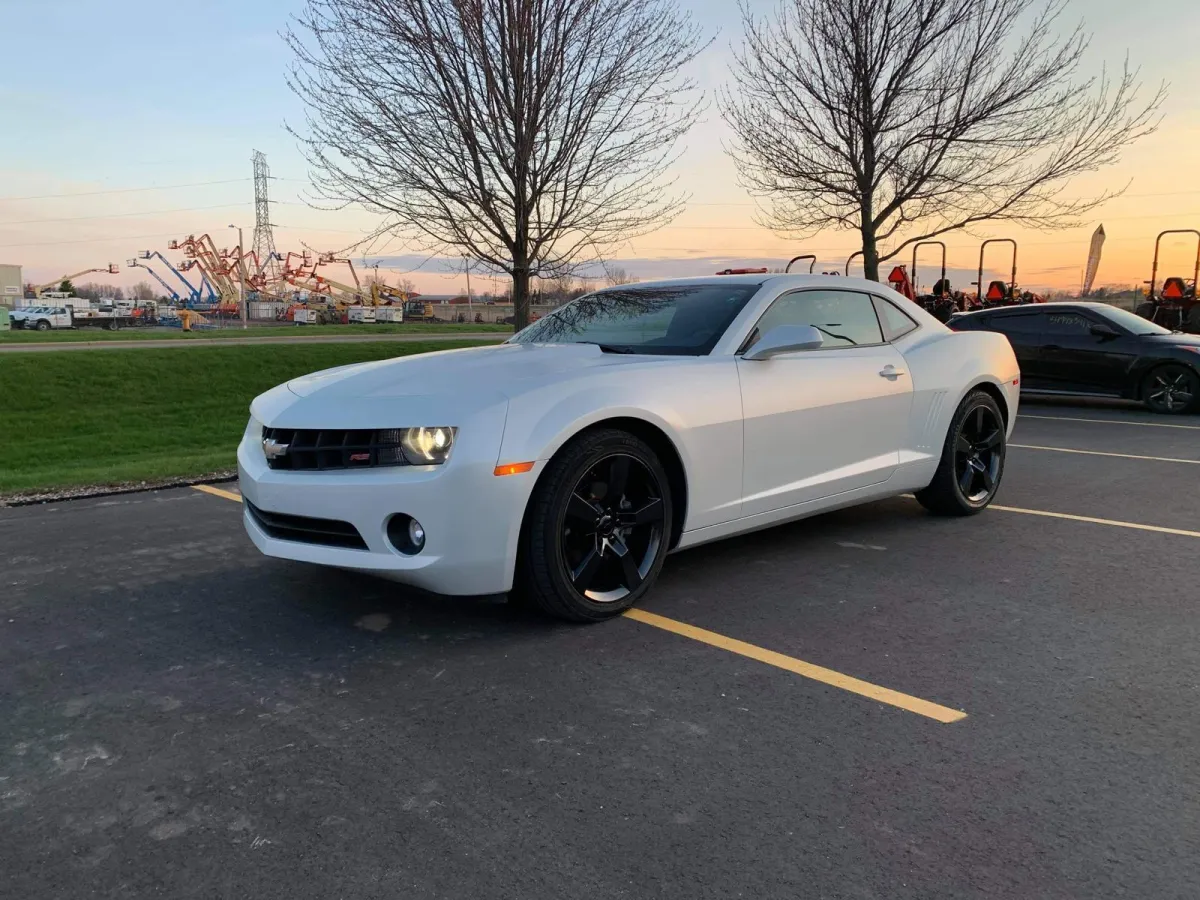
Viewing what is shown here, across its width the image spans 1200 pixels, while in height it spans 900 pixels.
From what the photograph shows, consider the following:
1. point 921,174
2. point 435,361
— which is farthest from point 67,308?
point 435,361

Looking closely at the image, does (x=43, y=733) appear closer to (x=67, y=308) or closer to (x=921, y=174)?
(x=921, y=174)

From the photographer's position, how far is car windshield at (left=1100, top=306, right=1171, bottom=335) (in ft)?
38.8

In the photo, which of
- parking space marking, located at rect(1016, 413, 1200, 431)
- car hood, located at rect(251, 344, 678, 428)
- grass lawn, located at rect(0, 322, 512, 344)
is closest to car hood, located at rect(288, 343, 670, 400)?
car hood, located at rect(251, 344, 678, 428)

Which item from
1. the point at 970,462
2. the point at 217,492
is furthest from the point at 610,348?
the point at 217,492

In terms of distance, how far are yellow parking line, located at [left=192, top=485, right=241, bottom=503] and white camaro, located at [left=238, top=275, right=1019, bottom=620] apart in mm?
2473

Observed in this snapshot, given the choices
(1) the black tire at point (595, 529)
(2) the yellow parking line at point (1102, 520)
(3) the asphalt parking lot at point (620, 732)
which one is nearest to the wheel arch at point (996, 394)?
(2) the yellow parking line at point (1102, 520)

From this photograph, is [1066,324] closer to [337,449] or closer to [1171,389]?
[1171,389]

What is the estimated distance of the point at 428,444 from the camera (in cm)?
338

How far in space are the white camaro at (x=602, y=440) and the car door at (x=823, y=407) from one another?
0.4 inches

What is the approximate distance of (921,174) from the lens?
45.8 ft

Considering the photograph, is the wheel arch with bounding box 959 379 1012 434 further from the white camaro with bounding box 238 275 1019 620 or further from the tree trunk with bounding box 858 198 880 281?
the tree trunk with bounding box 858 198 880 281

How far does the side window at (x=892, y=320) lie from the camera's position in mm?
5273

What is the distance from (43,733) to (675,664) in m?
2.07

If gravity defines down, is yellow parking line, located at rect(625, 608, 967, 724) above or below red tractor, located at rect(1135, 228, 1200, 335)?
below
